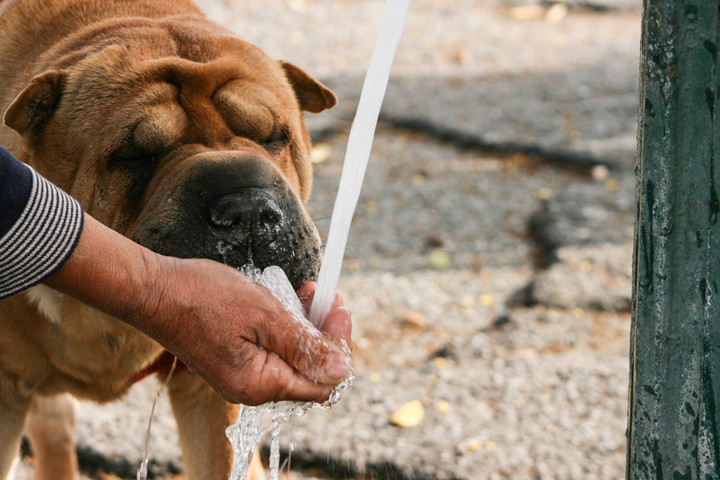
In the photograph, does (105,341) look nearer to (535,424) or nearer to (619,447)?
(535,424)

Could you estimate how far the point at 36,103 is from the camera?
2.23 metres

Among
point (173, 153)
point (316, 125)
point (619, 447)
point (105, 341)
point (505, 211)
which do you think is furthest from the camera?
point (316, 125)

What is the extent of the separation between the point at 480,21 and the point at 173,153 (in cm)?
644

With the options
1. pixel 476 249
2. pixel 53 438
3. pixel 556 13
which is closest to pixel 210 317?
pixel 53 438

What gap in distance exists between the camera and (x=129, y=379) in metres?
2.56

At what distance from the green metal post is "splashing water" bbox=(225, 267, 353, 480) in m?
0.62

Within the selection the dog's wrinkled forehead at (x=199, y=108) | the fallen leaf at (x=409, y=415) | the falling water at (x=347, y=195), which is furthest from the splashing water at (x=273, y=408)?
the fallen leaf at (x=409, y=415)

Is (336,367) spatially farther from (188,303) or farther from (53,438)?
(53,438)

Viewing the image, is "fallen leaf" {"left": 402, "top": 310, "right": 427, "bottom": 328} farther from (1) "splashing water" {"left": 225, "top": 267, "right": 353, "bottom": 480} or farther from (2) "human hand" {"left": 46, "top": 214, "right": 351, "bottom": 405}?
(2) "human hand" {"left": 46, "top": 214, "right": 351, "bottom": 405}

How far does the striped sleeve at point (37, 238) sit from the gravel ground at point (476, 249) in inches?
62.7

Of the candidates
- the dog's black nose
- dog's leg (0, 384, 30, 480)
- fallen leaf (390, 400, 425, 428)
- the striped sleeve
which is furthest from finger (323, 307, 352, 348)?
fallen leaf (390, 400, 425, 428)

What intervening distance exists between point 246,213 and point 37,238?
531mm

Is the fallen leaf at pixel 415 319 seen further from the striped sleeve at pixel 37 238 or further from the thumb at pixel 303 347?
the striped sleeve at pixel 37 238

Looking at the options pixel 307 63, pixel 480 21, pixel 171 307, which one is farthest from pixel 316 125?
pixel 171 307
